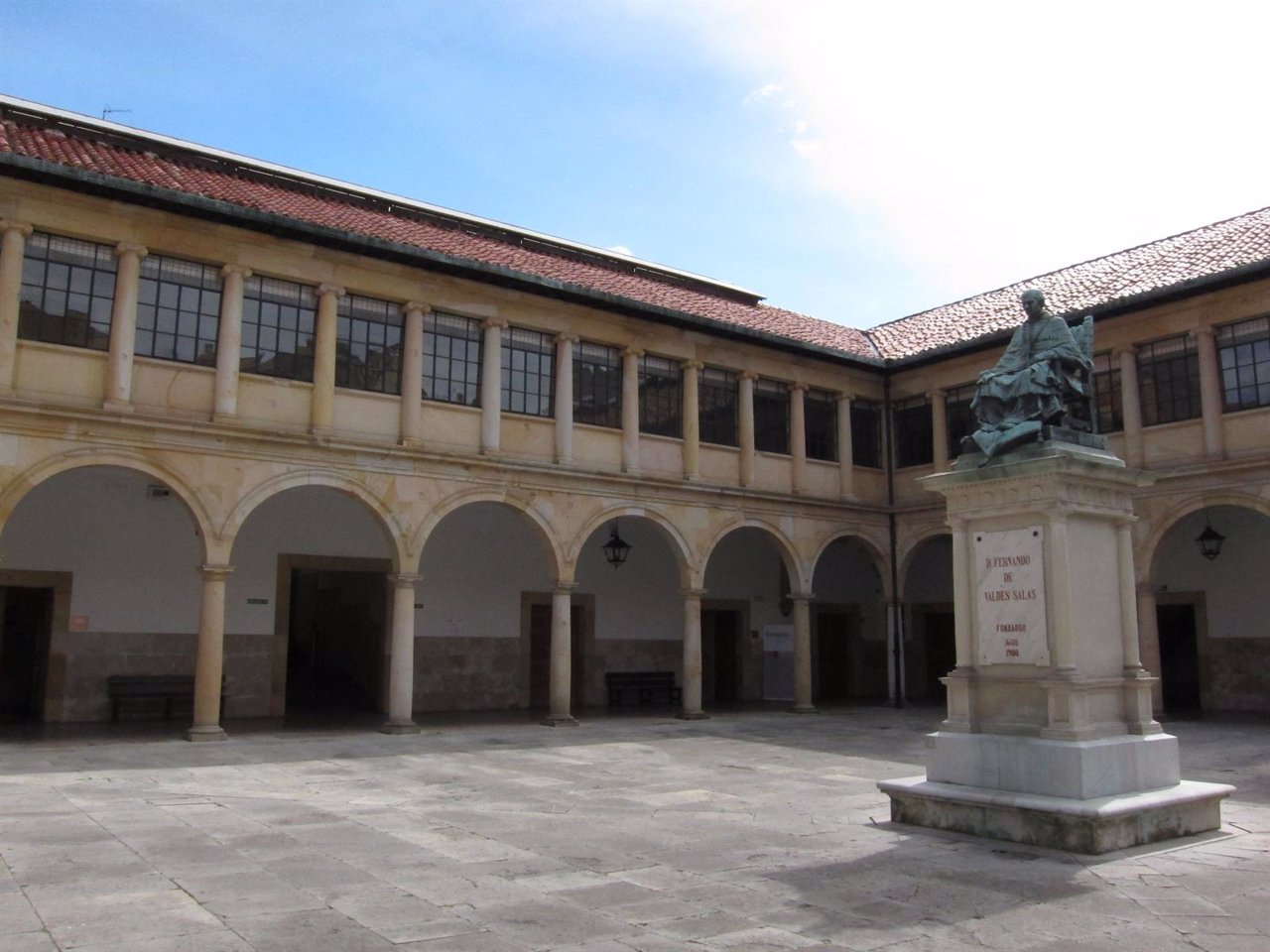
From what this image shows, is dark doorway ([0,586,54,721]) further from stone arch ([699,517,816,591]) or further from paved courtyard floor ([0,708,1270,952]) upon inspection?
stone arch ([699,517,816,591])

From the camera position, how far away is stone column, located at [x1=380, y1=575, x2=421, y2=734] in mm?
14047

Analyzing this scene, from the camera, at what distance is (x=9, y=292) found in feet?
39.7

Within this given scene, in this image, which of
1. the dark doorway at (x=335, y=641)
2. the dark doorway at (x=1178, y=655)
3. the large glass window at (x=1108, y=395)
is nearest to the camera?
the large glass window at (x=1108, y=395)

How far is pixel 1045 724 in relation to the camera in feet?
22.5

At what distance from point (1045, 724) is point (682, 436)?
36.4ft

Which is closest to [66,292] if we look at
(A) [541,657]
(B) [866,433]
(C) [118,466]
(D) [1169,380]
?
(C) [118,466]

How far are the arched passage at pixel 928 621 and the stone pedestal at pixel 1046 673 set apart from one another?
47.8 ft

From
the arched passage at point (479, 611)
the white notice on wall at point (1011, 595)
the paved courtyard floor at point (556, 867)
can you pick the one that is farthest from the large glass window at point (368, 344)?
the white notice on wall at point (1011, 595)

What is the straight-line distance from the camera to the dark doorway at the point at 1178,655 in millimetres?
18703

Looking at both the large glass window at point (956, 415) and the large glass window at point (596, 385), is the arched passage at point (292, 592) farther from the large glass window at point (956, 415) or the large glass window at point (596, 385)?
the large glass window at point (956, 415)

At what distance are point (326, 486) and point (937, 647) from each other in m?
13.5

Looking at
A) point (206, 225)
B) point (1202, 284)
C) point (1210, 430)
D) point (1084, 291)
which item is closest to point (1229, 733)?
point (1210, 430)

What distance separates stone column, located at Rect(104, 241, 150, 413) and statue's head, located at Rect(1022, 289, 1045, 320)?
9.92 m

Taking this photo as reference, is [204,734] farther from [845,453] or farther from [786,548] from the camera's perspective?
[845,453]
